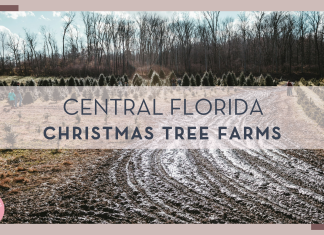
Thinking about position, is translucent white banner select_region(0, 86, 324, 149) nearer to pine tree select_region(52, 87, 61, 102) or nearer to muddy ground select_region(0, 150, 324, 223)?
muddy ground select_region(0, 150, 324, 223)

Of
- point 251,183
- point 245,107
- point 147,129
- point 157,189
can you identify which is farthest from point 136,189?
point 245,107

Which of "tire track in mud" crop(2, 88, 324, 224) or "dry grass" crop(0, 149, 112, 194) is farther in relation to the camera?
"dry grass" crop(0, 149, 112, 194)

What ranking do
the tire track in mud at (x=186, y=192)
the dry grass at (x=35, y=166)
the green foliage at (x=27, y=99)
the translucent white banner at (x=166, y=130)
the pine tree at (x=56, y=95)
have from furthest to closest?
the pine tree at (x=56, y=95)
the green foliage at (x=27, y=99)
the translucent white banner at (x=166, y=130)
the dry grass at (x=35, y=166)
the tire track in mud at (x=186, y=192)

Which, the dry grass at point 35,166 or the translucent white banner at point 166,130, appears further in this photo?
the translucent white banner at point 166,130

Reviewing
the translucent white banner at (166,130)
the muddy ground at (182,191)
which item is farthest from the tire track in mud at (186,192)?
the translucent white banner at (166,130)

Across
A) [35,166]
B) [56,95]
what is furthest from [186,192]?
[56,95]

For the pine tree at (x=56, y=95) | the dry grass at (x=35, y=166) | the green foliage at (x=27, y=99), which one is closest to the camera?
the dry grass at (x=35, y=166)

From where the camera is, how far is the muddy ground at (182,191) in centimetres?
432

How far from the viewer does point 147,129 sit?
1232 centimetres

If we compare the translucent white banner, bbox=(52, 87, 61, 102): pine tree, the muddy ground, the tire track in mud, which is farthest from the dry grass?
bbox=(52, 87, 61, 102): pine tree

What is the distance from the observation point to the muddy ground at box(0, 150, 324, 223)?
170 inches

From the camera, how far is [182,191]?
17.7 ft

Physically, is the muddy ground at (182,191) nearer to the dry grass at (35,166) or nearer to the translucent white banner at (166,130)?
the dry grass at (35,166)

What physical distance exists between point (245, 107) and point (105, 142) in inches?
477
